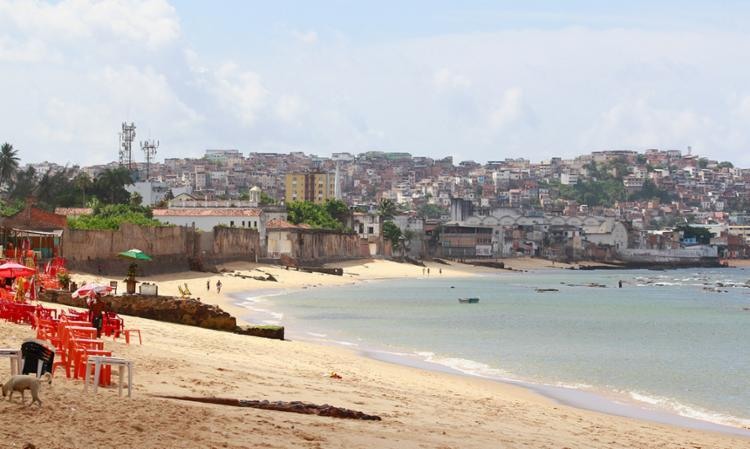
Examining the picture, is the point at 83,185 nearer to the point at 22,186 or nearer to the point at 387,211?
the point at 22,186

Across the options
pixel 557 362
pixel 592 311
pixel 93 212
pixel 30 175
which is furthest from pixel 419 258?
pixel 557 362

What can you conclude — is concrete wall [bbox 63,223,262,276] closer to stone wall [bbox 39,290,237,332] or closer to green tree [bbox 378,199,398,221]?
stone wall [bbox 39,290,237,332]

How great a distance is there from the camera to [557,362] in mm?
35781

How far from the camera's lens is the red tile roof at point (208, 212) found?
112 m

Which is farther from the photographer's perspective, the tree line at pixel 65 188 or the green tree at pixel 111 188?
the green tree at pixel 111 188

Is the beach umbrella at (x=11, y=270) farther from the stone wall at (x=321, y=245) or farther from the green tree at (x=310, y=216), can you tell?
the green tree at (x=310, y=216)

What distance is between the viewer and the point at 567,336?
4731cm

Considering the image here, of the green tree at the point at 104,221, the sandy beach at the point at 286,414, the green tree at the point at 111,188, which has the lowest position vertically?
the sandy beach at the point at 286,414

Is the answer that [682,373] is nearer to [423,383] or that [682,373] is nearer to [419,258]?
[423,383]

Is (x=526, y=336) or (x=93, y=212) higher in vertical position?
(x=93, y=212)

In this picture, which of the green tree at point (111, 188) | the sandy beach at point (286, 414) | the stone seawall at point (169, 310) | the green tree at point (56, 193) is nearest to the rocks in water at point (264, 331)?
the stone seawall at point (169, 310)

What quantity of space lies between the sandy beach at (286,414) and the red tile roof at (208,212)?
8032cm

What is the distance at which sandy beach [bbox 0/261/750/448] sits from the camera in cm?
1258

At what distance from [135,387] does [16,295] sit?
1384 centimetres
